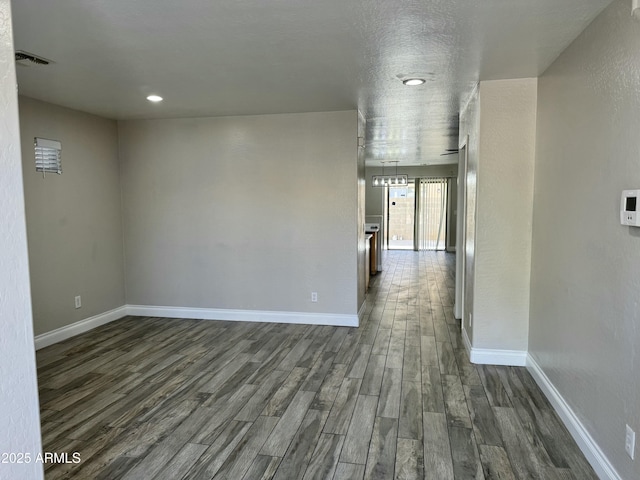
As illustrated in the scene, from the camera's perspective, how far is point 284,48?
2.64 m

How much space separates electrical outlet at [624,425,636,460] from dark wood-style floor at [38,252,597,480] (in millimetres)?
379

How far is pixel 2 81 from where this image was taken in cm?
129

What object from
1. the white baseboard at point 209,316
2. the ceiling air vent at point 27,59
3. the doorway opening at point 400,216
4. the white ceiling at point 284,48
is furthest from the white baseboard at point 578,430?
the doorway opening at point 400,216

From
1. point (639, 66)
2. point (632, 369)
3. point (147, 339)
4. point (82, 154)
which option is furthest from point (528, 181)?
point (82, 154)

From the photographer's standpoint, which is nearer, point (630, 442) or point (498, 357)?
point (630, 442)

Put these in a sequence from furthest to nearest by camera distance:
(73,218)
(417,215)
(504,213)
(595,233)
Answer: (417,215) → (73,218) → (504,213) → (595,233)

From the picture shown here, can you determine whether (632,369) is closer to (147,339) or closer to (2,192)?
(2,192)

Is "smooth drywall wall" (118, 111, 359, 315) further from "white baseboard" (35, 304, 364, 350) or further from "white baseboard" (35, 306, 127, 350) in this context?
"white baseboard" (35, 306, 127, 350)

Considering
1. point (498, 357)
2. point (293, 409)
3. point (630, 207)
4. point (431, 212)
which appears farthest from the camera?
point (431, 212)

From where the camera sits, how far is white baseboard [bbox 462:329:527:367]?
3453mm

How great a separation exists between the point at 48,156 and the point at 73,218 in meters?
0.68

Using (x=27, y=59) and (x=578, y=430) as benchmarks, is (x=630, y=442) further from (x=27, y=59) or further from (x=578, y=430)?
(x=27, y=59)

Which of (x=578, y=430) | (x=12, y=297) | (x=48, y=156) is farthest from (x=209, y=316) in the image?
(x=578, y=430)

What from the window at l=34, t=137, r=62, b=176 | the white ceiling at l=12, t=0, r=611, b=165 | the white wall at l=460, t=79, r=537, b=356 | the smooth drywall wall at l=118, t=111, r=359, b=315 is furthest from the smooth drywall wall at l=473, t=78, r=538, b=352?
the window at l=34, t=137, r=62, b=176
